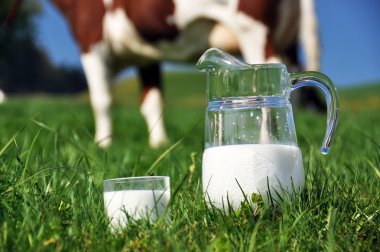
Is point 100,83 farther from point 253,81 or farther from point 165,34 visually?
point 253,81

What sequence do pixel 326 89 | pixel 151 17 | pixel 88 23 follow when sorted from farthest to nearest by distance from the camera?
pixel 88 23, pixel 151 17, pixel 326 89

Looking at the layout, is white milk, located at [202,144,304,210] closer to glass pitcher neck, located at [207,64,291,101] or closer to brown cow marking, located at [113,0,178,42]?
glass pitcher neck, located at [207,64,291,101]

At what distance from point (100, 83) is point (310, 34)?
1.93 meters

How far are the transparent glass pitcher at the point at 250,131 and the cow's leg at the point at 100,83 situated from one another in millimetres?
3978

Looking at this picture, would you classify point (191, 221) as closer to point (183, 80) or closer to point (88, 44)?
point (88, 44)

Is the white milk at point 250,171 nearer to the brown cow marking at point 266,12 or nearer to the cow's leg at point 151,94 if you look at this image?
the brown cow marking at point 266,12

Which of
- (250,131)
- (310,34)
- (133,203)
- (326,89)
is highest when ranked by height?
(310,34)

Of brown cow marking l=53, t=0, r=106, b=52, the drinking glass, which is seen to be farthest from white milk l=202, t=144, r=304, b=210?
brown cow marking l=53, t=0, r=106, b=52

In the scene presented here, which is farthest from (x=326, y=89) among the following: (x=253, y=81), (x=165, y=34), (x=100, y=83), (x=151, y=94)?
(x=151, y=94)

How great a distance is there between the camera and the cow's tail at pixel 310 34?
5.08 m

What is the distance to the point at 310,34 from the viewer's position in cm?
512

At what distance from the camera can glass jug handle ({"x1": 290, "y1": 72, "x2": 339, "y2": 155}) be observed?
5.89ft

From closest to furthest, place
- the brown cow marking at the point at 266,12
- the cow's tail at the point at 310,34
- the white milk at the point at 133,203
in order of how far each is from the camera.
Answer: the white milk at the point at 133,203 < the brown cow marking at the point at 266,12 < the cow's tail at the point at 310,34

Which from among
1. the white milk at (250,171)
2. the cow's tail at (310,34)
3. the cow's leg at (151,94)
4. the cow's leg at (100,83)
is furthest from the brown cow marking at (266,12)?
the white milk at (250,171)
